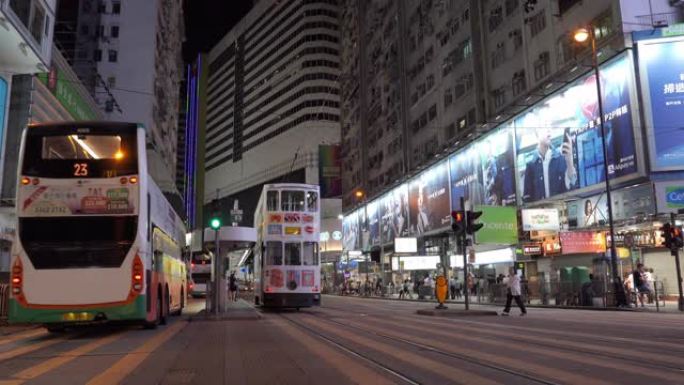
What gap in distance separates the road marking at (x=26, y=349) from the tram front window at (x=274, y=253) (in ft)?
35.9

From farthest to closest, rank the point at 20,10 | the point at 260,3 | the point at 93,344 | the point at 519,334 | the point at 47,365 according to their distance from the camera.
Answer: the point at 260,3
the point at 20,10
the point at 519,334
the point at 93,344
the point at 47,365

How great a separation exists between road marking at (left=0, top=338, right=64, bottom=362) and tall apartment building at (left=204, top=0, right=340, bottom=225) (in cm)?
8024

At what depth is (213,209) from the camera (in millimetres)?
19266

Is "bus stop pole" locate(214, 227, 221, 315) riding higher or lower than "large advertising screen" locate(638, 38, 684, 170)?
lower

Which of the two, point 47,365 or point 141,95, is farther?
point 141,95

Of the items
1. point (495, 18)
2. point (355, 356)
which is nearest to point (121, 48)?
point (495, 18)

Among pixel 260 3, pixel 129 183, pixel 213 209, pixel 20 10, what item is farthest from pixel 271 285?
pixel 260 3

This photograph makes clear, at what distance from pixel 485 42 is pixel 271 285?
1011 inches

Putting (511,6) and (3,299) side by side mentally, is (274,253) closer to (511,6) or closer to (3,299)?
(3,299)

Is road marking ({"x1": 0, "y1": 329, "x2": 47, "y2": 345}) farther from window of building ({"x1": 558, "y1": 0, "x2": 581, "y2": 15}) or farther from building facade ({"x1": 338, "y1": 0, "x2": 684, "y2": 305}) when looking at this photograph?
window of building ({"x1": 558, "y1": 0, "x2": 581, "y2": 15})

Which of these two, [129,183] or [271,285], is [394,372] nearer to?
[129,183]

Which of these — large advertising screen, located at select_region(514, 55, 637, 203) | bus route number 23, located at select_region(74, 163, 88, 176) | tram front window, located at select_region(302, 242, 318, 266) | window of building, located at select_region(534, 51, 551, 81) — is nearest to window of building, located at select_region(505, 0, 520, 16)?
window of building, located at select_region(534, 51, 551, 81)

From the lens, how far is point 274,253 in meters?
24.0

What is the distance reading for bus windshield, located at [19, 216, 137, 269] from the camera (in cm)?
1299
